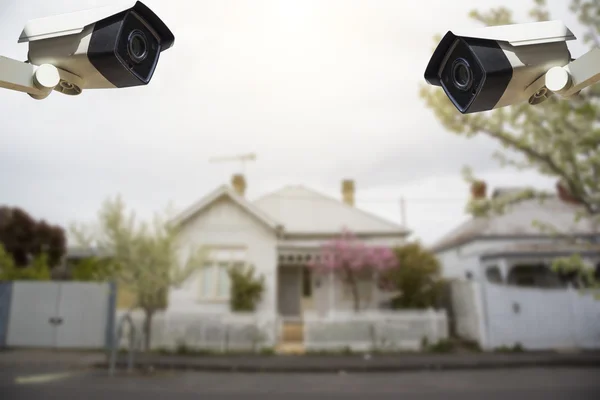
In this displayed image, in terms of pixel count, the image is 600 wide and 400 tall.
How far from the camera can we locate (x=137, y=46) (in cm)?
180

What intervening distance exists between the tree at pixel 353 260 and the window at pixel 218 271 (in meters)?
2.91

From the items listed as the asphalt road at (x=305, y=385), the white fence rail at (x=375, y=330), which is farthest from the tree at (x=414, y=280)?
the asphalt road at (x=305, y=385)

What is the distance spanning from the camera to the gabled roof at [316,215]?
19.4 meters

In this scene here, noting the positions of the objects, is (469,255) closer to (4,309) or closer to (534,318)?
(534,318)

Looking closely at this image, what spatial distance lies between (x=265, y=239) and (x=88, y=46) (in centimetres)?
1593

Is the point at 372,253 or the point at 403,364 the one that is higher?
the point at 372,253

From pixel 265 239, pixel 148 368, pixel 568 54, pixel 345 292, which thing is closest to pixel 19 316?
pixel 148 368

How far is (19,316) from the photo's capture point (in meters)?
15.9

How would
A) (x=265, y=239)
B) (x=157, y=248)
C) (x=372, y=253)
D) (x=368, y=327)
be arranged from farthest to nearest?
(x=265, y=239) → (x=372, y=253) → (x=368, y=327) → (x=157, y=248)

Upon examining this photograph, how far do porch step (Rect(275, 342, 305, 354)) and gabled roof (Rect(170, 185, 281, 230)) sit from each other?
425cm

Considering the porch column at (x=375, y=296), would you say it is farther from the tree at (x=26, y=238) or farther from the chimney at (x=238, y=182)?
the tree at (x=26, y=238)

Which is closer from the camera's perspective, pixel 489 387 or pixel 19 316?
pixel 489 387

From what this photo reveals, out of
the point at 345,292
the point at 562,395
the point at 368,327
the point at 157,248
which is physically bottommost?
the point at 562,395

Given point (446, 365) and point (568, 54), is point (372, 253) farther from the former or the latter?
point (568, 54)
